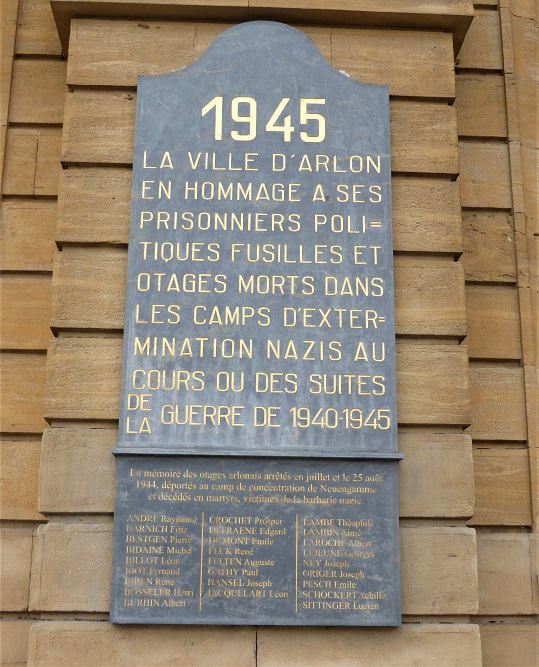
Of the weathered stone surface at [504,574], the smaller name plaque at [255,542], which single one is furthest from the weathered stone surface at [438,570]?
the weathered stone surface at [504,574]

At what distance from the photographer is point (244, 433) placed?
25.1 feet

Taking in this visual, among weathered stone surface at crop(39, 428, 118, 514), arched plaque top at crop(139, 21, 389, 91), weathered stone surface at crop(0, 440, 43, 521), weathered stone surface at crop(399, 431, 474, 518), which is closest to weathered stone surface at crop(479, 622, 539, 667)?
weathered stone surface at crop(399, 431, 474, 518)

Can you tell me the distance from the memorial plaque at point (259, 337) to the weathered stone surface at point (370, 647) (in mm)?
180

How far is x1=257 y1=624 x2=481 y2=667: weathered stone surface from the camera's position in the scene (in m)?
7.31

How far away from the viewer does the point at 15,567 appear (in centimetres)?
837

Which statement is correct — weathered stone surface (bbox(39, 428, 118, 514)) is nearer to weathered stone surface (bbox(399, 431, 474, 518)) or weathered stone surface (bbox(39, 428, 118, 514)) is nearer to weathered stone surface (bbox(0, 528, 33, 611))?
weathered stone surface (bbox(0, 528, 33, 611))

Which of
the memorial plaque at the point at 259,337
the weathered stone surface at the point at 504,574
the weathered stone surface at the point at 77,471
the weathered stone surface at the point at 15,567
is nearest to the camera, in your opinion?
the memorial plaque at the point at 259,337

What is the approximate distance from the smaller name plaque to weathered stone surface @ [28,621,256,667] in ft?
0.51

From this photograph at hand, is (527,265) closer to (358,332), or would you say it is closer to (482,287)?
(482,287)

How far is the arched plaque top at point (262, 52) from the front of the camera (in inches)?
340

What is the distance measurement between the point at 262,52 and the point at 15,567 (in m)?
5.26

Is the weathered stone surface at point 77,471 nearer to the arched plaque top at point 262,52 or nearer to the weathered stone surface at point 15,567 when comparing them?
the weathered stone surface at point 15,567

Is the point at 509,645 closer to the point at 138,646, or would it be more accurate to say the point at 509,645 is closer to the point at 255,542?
the point at 255,542

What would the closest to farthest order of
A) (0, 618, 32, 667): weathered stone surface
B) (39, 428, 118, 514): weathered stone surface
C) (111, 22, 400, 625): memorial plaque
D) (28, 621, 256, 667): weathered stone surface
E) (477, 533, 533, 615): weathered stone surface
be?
(28, 621, 256, 667): weathered stone surface, (111, 22, 400, 625): memorial plaque, (39, 428, 118, 514): weathered stone surface, (0, 618, 32, 667): weathered stone surface, (477, 533, 533, 615): weathered stone surface
